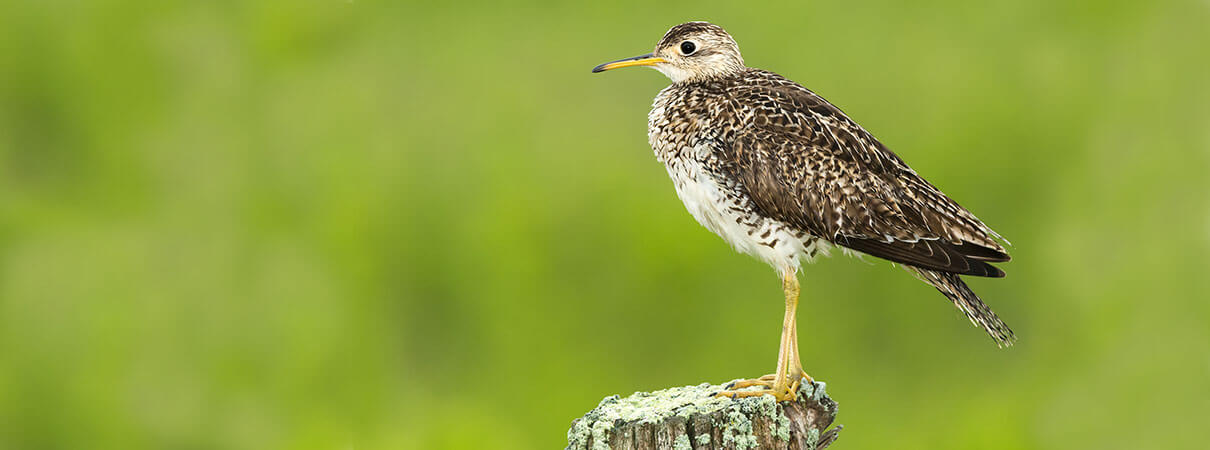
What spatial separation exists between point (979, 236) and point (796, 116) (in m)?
0.96

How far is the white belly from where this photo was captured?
4461 millimetres

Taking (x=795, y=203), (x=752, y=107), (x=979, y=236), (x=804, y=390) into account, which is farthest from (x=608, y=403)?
(x=979, y=236)

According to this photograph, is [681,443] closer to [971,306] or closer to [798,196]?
[798,196]

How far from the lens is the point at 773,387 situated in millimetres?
4438

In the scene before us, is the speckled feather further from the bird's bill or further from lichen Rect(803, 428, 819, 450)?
lichen Rect(803, 428, 819, 450)

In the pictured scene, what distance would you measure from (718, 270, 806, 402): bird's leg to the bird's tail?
0.59 meters

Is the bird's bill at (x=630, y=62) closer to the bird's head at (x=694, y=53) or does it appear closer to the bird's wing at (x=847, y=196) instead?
the bird's head at (x=694, y=53)

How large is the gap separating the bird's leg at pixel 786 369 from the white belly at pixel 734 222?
10 centimetres

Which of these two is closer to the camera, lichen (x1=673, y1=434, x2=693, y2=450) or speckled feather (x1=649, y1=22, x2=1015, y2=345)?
lichen (x1=673, y1=434, x2=693, y2=450)

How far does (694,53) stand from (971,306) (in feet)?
5.72

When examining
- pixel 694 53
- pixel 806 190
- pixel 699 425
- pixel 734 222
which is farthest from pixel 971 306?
pixel 694 53

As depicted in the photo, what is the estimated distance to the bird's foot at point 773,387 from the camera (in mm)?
4328

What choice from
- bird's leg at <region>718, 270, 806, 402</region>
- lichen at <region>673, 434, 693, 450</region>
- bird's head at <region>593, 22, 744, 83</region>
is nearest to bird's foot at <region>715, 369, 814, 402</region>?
bird's leg at <region>718, 270, 806, 402</region>

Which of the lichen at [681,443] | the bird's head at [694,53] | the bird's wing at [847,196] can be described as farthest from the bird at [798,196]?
the lichen at [681,443]
